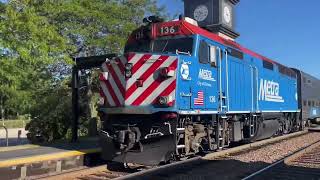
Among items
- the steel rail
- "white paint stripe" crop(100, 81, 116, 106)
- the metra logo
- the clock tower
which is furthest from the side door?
the clock tower

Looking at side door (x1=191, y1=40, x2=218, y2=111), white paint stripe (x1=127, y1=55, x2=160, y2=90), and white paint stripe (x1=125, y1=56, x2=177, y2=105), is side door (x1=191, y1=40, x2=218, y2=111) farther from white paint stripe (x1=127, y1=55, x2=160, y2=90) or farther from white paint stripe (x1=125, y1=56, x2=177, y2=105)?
white paint stripe (x1=127, y1=55, x2=160, y2=90)

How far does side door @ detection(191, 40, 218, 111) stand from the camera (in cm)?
1164

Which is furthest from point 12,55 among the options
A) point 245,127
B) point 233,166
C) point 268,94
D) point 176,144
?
point 268,94

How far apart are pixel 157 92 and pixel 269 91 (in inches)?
367

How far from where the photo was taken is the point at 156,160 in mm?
10750

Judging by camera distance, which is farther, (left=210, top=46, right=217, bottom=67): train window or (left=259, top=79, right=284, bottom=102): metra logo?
(left=259, top=79, right=284, bottom=102): metra logo

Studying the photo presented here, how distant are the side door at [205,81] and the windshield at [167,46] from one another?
35 cm

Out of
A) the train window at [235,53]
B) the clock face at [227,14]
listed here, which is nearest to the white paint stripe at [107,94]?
the train window at [235,53]

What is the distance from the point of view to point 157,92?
10914 millimetres

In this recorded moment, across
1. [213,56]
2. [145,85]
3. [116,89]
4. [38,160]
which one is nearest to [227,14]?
[213,56]

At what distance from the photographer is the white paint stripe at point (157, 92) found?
35.5 ft

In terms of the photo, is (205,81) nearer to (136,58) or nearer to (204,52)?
(204,52)

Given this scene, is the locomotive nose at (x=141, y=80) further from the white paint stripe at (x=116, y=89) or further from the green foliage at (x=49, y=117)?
the green foliage at (x=49, y=117)

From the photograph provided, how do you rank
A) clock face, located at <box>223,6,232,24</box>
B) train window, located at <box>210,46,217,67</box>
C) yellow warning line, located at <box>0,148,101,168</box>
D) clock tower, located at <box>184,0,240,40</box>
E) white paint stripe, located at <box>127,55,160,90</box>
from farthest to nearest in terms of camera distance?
clock face, located at <box>223,6,232,24</box> < clock tower, located at <box>184,0,240,40</box> < train window, located at <box>210,46,217,67</box> < white paint stripe, located at <box>127,55,160,90</box> < yellow warning line, located at <box>0,148,101,168</box>
